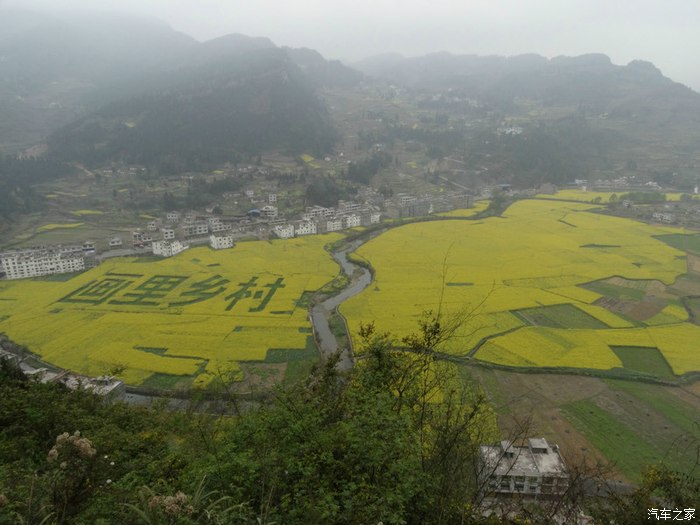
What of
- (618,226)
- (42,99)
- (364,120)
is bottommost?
(618,226)

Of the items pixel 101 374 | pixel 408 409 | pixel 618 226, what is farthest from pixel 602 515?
pixel 618 226

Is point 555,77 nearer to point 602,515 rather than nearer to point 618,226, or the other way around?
point 618,226

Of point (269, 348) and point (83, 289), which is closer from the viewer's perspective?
point (269, 348)

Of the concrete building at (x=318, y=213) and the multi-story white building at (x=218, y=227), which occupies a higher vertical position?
the multi-story white building at (x=218, y=227)

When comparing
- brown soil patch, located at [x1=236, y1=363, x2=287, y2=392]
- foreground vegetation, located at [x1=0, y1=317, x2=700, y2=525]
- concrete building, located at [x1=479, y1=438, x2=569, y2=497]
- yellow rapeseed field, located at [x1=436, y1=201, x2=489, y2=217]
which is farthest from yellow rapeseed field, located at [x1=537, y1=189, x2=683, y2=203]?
foreground vegetation, located at [x1=0, y1=317, x2=700, y2=525]

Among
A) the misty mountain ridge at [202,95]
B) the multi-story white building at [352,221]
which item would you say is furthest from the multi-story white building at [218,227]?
the misty mountain ridge at [202,95]

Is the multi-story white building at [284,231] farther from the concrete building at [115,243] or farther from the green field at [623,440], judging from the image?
the green field at [623,440]

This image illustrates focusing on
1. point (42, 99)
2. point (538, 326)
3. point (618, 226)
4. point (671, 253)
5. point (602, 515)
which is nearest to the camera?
point (602, 515)
